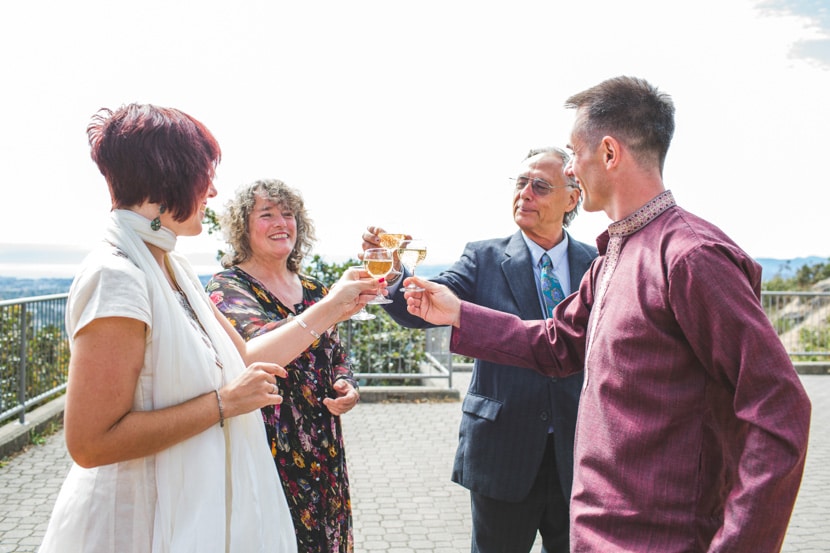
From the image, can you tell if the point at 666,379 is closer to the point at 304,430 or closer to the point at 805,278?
the point at 304,430

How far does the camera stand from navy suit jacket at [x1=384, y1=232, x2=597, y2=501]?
3.14 meters

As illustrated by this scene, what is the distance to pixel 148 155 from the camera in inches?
80.5

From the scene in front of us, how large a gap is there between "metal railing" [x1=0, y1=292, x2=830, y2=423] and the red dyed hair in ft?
20.5

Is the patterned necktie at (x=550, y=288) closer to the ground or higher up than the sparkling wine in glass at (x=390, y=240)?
closer to the ground

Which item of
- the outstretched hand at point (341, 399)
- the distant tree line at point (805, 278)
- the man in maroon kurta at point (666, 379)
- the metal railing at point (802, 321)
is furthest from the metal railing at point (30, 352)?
the distant tree line at point (805, 278)

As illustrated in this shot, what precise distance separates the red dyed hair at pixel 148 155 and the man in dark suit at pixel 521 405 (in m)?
1.20

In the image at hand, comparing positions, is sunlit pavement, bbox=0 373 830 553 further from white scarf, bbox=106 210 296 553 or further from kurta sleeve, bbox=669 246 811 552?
kurta sleeve, bbox=669 246 811 552

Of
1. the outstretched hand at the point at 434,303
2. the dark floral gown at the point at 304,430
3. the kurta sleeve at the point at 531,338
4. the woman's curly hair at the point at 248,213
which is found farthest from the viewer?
the woman's curly hair at the point at 248,213

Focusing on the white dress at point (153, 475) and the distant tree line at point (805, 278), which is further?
the distant tree line at point (805, 278)

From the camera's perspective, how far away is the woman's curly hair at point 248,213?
12.4ft

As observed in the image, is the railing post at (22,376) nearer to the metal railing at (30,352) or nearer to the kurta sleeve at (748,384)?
the metal railing at (30,352)

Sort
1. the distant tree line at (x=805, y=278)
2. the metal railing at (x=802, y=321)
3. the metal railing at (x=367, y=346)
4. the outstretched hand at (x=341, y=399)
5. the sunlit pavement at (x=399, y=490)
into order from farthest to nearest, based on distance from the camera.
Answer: the distant tree line at (x=805, y=278)
the metal railing at (x=802, y=321)
the metal railing at (x=367, y=346)
the sunlit pavement at (x=399, y=490)
the outstretched hand at (x=341, y=399)

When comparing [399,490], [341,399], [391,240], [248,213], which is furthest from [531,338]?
[399,490]

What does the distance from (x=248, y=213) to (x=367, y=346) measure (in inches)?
255
